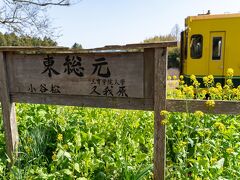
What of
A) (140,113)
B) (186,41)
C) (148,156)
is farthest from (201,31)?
(148,156)

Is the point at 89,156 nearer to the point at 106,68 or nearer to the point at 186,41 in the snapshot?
the point at 106,68

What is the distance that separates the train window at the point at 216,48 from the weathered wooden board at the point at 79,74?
632 centimetres

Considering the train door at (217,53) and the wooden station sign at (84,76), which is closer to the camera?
the wooden station sign at (84,76)

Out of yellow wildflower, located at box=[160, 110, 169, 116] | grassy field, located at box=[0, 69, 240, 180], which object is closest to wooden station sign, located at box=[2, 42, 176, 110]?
yellow wildflower, located at box=[160, 110, 169, 116]

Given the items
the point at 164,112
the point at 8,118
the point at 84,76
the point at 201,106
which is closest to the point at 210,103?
the point at 201,106

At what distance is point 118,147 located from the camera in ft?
8.94

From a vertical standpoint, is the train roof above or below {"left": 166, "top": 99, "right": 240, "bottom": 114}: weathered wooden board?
above

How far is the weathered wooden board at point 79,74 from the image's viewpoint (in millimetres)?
2361

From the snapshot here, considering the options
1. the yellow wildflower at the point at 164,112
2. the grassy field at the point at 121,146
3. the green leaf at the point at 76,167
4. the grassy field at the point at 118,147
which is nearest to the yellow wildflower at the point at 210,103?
the grassy field at the point at 121,146

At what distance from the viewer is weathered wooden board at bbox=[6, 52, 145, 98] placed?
2.36 metres

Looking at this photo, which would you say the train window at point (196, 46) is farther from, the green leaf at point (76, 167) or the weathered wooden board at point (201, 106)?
the green leaf at point (76, 167)

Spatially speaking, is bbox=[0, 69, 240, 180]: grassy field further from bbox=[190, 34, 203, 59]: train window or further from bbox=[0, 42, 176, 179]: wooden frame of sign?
bbox=[190, 34, 203, 59]: train window

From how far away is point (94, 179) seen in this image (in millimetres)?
2545

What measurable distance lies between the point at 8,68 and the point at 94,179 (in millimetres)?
1508
